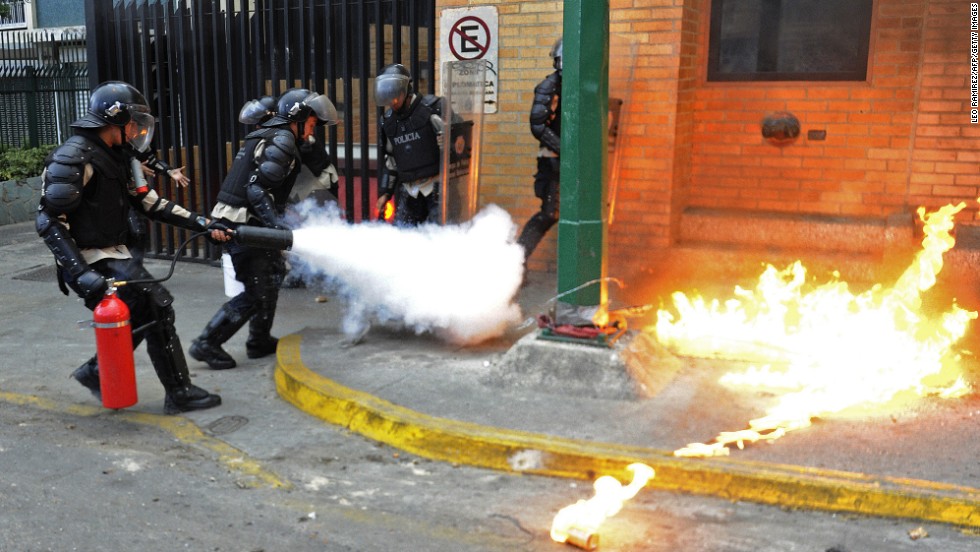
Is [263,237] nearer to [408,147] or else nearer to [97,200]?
[97,200]

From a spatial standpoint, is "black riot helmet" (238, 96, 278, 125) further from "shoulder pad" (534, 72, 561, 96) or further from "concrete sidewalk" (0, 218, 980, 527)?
"shoulder pad" (534, 72, 561, 96)

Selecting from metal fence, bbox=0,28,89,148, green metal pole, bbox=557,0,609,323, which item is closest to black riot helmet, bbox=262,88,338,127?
green metal pole, bbox=557,0,609,323

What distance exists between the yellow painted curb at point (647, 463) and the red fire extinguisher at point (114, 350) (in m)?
1.10

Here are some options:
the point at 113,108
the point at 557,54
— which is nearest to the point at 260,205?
the point at 113,108

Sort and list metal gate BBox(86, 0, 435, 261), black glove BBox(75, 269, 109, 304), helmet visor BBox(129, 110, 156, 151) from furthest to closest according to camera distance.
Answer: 1. metal gate BBox(86, 0, 435, 261)
2. helmet visor BBox(129, 110, 156, 151)
3. black glove BBox(75, 269, 109, 304)

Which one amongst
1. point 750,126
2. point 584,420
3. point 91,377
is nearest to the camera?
point 584,420

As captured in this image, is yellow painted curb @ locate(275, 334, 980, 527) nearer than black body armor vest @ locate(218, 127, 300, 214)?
Yes

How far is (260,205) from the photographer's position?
21.4ft

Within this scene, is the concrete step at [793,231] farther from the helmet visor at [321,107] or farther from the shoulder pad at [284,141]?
the shoulder pad at [284,141]

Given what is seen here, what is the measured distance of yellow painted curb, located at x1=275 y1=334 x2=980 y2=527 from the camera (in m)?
4.15

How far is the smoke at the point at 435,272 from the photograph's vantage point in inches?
254

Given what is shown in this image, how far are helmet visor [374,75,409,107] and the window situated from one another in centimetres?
276

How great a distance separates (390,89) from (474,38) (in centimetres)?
141

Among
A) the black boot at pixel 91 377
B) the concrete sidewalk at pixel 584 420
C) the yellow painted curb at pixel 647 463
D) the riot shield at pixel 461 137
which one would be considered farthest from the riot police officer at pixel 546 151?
the black boot at pixel 91 377
